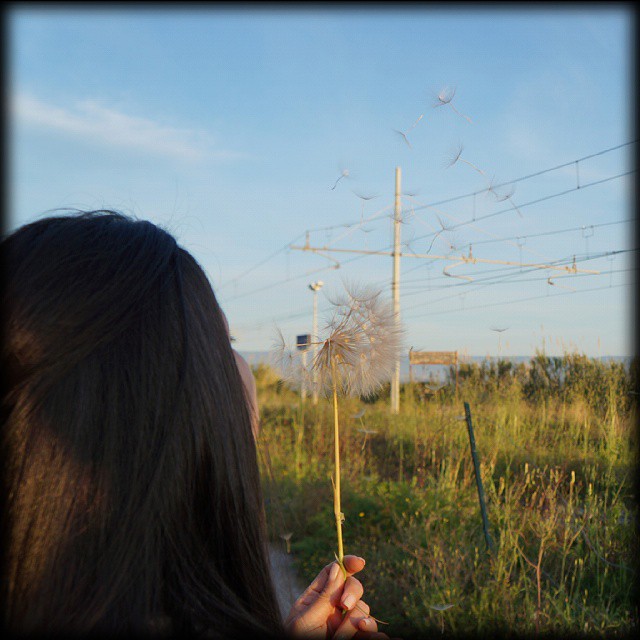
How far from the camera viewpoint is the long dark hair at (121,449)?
75 centimetres

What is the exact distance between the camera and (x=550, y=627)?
124 inches

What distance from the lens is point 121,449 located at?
2.56ft

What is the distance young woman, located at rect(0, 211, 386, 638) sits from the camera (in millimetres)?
750

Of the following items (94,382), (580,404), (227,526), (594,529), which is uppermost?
(94,382)

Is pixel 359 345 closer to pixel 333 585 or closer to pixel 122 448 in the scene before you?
pixel 333 585

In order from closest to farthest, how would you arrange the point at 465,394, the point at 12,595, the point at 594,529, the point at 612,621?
the point at 12,595
the point at 612,621
the point at 594,529
the point at 465,394

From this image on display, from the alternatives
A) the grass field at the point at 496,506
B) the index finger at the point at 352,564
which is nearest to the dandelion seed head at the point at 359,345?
the index finger at the point at 352,564

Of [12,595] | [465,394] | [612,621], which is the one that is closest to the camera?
[12,595]

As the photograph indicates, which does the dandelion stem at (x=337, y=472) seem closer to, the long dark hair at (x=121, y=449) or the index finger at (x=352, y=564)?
the index finger at (x=352, y=564)

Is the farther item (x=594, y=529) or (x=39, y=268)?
(x=594, y=529)

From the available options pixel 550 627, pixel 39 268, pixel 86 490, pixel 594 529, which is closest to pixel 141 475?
pixel 86 490

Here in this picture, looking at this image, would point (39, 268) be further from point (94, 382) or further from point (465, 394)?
point (465, 394)

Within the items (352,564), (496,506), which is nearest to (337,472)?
(352,564)

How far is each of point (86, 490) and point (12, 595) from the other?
0.49 ft
